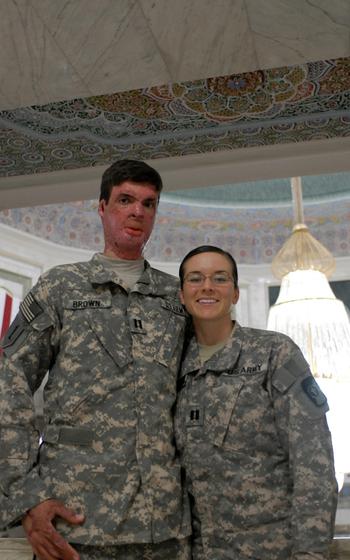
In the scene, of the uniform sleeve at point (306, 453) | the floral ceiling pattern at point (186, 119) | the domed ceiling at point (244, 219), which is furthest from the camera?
the domed ceiling at point (244, 219)

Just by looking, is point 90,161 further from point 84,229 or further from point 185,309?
point 84,229

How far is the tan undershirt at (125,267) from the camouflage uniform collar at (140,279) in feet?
0.07

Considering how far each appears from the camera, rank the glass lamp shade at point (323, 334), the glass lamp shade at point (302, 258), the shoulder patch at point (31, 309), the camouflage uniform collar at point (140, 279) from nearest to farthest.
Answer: the shoulder patch at point (31, 309) → the camouflage uniform collar at point (140, 279) → the glass lamp shade at point (323, 334) → the glass lamp shade at point (302, 258)

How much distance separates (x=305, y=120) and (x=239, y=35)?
1.06m

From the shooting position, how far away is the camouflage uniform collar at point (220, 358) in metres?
2.08

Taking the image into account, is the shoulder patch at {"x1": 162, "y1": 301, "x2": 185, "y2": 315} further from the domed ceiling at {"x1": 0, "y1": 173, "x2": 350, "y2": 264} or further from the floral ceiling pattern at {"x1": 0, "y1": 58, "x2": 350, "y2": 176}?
the domed ceiling at {"x1": 0, "y1": 173, "x2": 350, "y2": 264}

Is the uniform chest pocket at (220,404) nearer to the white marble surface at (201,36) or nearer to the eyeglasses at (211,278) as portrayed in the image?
the eyeglasses at (211,278)

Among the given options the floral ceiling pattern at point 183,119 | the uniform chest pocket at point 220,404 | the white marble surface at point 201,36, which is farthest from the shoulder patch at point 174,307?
the floral ceiling pattern at point 183,119

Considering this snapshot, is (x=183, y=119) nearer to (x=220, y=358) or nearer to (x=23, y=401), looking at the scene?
(x=220, y=358)

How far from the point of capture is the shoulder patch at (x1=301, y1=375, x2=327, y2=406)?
1.95 metres

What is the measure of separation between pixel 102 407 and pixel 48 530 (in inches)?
14.2

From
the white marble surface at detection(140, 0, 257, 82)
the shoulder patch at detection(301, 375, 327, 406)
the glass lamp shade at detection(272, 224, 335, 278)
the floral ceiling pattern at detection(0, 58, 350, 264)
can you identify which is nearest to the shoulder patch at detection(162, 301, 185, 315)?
the shoulder patch at detection(301, 375, 327, 406)

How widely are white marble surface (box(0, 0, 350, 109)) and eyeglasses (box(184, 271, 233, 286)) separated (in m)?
1.03

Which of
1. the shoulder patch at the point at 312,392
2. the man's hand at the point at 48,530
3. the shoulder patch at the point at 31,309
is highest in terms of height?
the shoulder patch at the point at 31,309
